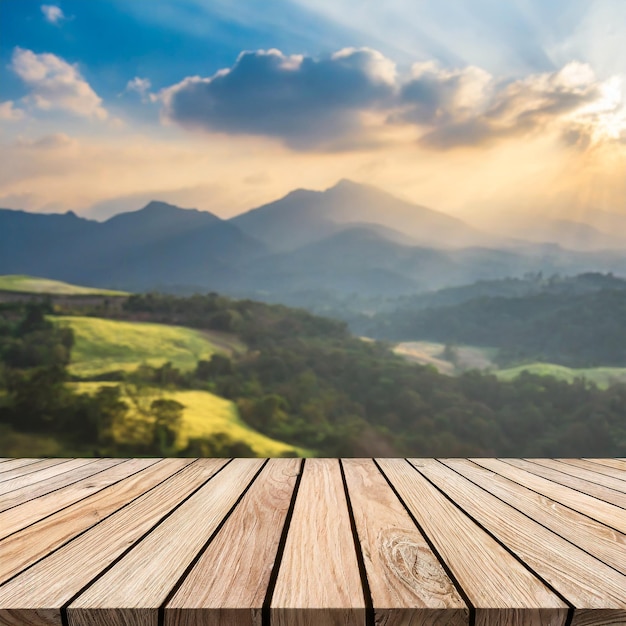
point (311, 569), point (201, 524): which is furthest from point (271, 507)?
point (311, 569)

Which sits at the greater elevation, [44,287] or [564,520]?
[44,287]

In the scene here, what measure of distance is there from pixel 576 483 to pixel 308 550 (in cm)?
121

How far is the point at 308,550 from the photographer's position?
40.7 inches

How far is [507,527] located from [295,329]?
5.13 metres

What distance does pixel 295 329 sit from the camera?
20.7 ft

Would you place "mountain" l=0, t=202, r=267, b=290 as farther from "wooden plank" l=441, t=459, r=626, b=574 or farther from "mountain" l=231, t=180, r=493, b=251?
"wooden plank" l=441, t=459, r=626, b=574

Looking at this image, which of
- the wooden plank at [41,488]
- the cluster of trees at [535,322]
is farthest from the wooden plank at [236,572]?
the cluster of trees at [535,322]

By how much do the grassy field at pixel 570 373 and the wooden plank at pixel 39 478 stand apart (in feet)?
16.2

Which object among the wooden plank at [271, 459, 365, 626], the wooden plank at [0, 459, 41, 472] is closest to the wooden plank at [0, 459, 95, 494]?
the wooden plank at [0, 459, 41, 472]

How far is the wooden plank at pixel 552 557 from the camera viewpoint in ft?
2.76

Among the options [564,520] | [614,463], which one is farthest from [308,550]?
[614,463]

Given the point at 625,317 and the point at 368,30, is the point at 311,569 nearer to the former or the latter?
the point at 368,30

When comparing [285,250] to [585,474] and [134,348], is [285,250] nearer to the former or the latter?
[134,348]

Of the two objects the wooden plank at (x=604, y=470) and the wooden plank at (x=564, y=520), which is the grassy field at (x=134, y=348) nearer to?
the wooden plank at (x=604, y=470)
